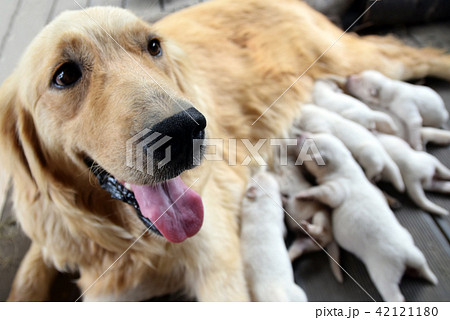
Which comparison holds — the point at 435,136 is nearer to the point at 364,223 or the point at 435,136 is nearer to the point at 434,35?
the point at 364,223

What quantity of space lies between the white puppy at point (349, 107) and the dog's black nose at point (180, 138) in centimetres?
92

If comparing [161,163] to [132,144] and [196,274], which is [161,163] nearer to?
[132,144]

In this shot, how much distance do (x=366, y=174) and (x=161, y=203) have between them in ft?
2.59

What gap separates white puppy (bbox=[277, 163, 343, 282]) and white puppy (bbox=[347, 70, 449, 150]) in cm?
48

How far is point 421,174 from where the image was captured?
4.12 ft

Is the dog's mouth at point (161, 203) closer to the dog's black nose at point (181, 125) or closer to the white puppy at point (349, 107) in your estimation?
the dog's black nose at point (181, 125)

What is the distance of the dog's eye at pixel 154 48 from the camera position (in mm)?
1069

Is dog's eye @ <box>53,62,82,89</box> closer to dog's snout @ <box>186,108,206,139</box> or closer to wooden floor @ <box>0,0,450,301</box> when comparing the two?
wooden floor @ <box>0,0,450,301</box>

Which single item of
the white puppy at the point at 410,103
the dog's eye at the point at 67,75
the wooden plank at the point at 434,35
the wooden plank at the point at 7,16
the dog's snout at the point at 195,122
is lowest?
the white puppy at the point at 410,103

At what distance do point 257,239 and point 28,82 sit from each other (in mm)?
824

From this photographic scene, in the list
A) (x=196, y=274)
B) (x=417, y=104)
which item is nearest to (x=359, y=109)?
(x=417, y=104)

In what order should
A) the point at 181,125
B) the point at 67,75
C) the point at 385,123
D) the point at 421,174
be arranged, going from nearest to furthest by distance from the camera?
the point at 181,125 → the point at 67,75 → the point at 421,174 → the point at 385,123

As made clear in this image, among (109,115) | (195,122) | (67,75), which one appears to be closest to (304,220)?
(195,122)

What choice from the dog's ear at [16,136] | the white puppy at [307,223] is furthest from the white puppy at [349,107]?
the dog's ear at [16,136]
